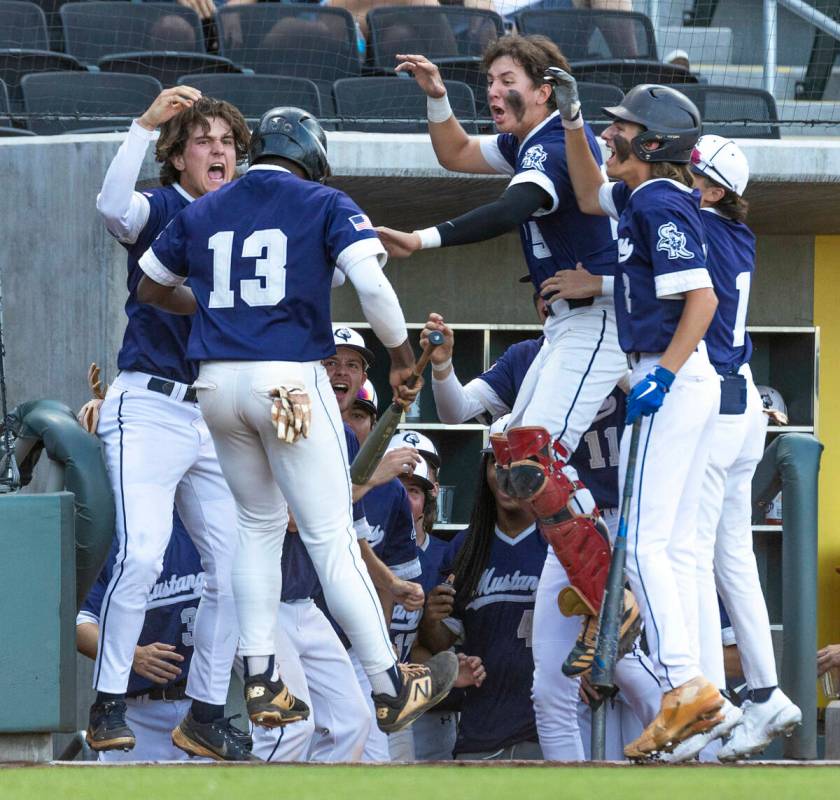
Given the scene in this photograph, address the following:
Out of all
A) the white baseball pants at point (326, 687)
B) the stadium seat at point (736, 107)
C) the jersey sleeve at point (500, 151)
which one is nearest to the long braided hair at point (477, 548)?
the white baseball pants at point (326, 687)

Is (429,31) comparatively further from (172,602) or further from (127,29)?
(172,602)

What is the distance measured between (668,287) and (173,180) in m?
1.77

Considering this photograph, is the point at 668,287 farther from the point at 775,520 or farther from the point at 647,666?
the point at 775,520

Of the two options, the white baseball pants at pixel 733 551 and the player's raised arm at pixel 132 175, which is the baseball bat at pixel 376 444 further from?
the player's raised arm at pixel 132 175

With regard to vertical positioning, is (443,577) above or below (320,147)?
below

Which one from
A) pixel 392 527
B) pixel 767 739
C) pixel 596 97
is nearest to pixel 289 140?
pixel 392 527

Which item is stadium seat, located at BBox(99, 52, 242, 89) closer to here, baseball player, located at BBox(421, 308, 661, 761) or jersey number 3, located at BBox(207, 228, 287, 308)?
baseball player, located at BBox(421, 308, 661, 761)

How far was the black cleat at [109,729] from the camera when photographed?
4.29 metres

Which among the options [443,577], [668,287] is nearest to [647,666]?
[443,577]

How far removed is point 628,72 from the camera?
25.3 ft

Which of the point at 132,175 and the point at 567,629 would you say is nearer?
the point at 132,175

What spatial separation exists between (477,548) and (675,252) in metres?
1.83

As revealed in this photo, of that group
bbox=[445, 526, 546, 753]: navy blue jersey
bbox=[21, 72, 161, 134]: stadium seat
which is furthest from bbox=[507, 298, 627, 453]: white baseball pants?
bbox=[21, 72, 161, 134]: stadium seat

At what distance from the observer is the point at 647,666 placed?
4.95 meters
